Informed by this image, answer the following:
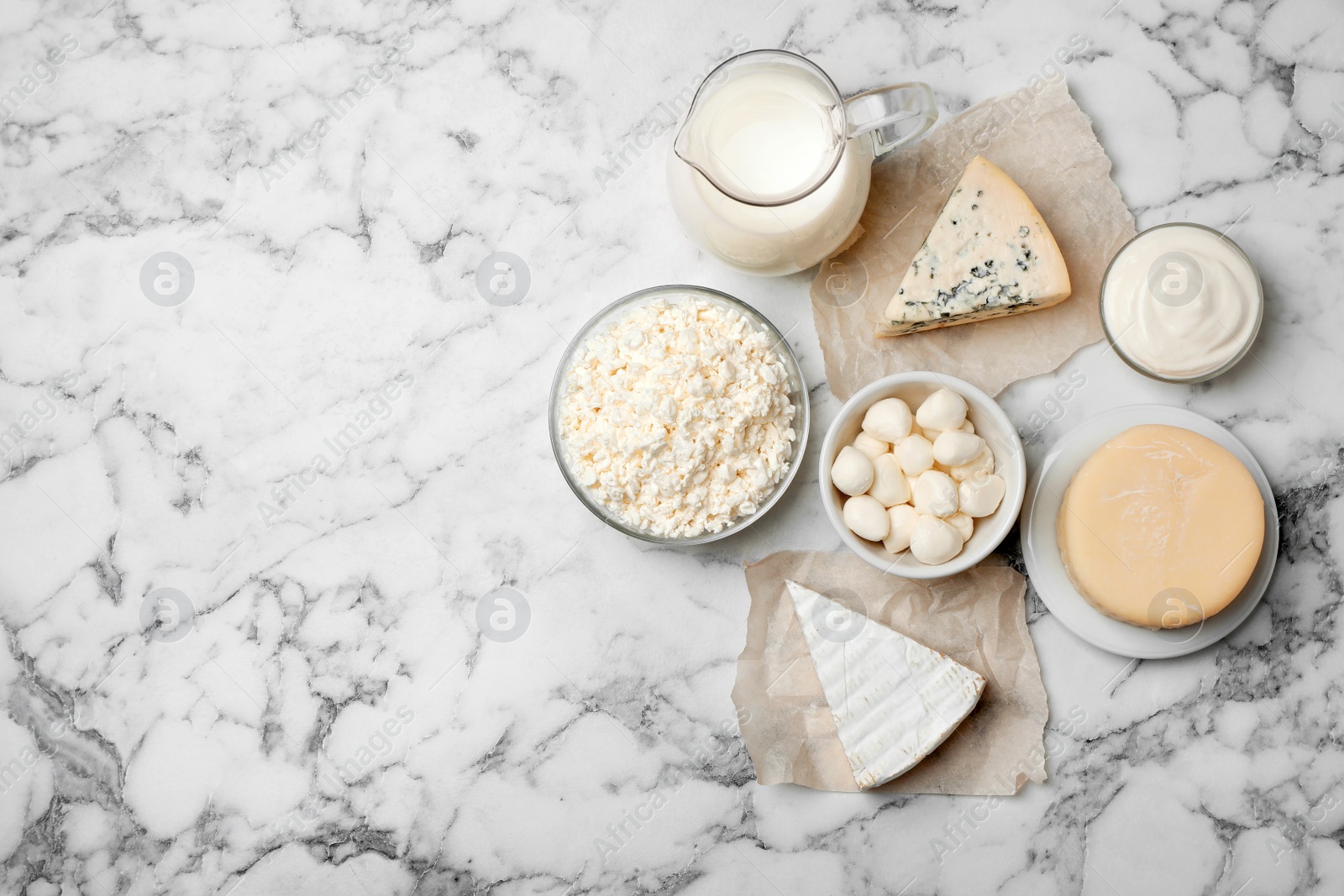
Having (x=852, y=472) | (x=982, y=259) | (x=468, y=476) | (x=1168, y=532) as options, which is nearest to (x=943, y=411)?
(x=852, y=472)

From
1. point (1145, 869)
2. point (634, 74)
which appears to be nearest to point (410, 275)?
point (634, 74)

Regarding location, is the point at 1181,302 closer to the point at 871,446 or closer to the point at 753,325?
the point at 871,446

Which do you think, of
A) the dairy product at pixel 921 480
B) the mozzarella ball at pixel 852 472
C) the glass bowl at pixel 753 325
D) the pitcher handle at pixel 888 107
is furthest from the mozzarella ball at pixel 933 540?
the pitcher handle at pixel 888 107

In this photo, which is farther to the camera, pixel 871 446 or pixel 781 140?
pixel 871 446

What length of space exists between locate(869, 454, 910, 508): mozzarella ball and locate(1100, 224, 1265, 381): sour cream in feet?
1.33

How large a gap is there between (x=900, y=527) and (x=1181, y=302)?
554 millimetres

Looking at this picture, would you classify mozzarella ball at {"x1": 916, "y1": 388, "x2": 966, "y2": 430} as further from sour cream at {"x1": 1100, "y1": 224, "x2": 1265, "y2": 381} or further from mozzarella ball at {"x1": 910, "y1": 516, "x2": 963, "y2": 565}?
sour cream at {"x1": 1100, "y1": 224, "x2": 1265, "y2": 381}

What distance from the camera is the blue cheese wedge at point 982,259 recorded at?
1.34m

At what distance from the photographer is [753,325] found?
1.34m

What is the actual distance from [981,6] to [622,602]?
119cm

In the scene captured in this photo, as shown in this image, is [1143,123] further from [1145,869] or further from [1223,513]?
[1145,869]

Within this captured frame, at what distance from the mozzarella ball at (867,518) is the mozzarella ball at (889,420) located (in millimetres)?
103

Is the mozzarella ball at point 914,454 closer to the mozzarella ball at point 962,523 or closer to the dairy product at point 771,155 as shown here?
the mozzarella ball at point 962,523

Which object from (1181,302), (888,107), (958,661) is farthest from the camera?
(958,661)
